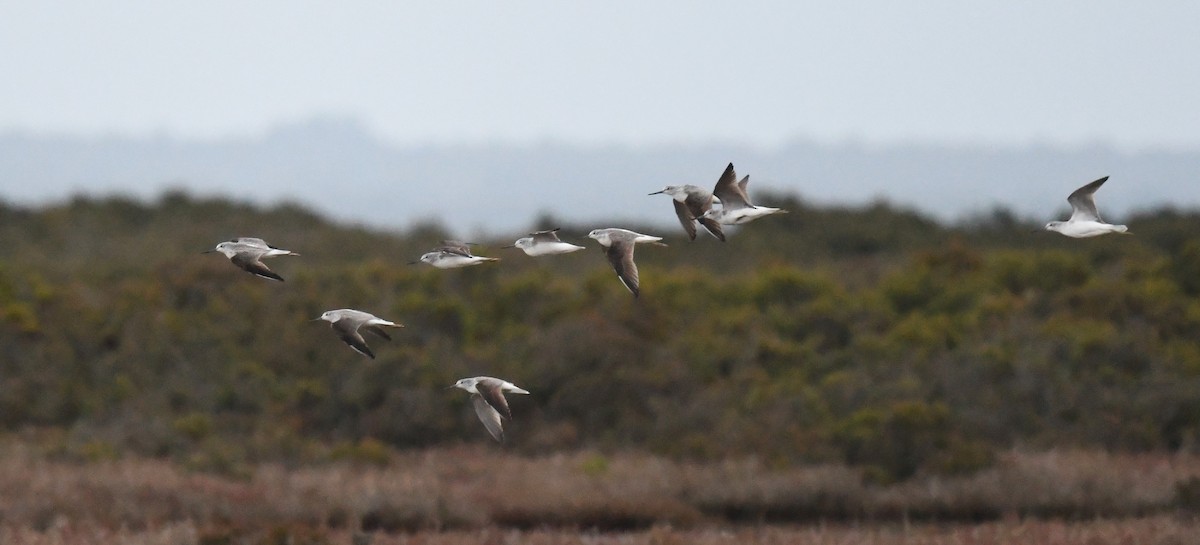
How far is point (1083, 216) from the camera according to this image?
10289 millimetres

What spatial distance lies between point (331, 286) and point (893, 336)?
10.3 m

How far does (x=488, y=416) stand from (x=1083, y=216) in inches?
158

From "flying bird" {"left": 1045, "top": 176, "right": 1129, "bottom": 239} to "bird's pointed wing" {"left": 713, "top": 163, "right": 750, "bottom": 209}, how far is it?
2.01 m

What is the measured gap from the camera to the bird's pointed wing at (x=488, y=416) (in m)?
10.4

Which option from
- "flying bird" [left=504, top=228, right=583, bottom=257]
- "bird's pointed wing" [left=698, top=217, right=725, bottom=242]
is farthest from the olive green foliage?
"bird's pointed wing" [left=698, top=217, right=725, bottom=242]

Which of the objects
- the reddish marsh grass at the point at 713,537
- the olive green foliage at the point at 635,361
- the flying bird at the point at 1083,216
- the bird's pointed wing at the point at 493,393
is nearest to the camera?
the flying bird at the point at 1083,216

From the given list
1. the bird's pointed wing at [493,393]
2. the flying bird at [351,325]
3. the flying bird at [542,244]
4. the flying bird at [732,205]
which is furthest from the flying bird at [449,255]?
the flying bird at [732,205]

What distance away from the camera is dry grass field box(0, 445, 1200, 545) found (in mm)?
15516

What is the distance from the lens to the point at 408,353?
939 inches

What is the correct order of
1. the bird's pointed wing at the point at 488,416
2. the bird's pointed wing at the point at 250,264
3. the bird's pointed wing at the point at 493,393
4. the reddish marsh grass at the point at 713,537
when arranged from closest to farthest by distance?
1. the bird's pointed wing at the point at 250,264
2. the bird's pointed wing at the point at 488,416
3. the bird's pointed wing at the point at 493,393
4. the reddish marsh grass at the point at 713,537

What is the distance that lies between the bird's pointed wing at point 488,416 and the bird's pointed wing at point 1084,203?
3.89 meters

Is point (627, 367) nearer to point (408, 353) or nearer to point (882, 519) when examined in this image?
point (408, 353)

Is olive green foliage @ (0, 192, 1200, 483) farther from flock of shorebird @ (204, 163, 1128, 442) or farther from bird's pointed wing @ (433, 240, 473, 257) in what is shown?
flock of shorebird @ (204, 163, 1128, 442)

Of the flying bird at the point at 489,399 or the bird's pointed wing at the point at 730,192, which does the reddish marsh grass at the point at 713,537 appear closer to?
the flying bird at the point at 489,399
